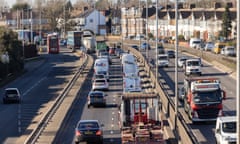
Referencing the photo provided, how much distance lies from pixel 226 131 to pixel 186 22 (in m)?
128

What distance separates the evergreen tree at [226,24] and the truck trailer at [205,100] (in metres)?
86.3

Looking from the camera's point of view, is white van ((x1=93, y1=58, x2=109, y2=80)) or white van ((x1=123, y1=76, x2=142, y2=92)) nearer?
white van ((x1=123, y1=76, x2=142, y2=92))

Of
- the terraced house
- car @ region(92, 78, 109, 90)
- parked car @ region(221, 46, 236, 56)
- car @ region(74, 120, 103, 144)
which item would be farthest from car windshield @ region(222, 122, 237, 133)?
the terraced house

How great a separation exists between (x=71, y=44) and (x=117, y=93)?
79.6 metres

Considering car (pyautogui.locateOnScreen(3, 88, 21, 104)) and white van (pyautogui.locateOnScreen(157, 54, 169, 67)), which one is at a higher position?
white van (pyautogui.locateOnScreen(157, 54, 169, 67))

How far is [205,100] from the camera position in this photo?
3944cm

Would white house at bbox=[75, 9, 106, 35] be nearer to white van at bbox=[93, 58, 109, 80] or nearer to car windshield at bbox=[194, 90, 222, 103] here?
white van at bbox=[93, 58, 109, 80]

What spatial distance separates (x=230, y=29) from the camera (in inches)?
5177

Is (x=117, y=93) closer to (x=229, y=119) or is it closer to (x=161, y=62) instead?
(x=161, y=62)

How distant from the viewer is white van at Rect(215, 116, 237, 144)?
29834 mm

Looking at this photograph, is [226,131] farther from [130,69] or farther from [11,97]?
[130,69]

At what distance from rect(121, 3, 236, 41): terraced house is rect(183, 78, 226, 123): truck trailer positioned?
9173 cm

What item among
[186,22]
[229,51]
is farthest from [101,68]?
[186,22]

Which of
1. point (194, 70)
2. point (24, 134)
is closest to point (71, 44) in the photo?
point (194, 70)
